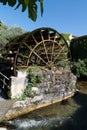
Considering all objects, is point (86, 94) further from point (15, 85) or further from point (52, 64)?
point (15, 85)

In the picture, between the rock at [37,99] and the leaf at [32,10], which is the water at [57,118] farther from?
the leaf at [32,10]

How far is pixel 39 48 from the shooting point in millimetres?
17922

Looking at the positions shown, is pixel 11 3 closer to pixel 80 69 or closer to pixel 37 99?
pixel 37 99

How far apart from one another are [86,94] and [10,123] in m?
9.10

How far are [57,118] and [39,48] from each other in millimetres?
6316

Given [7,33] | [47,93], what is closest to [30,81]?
[47,93]

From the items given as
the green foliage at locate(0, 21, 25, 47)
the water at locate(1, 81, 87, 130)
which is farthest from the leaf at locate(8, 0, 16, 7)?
the green foliage at locate(0, 21, 25, 47)

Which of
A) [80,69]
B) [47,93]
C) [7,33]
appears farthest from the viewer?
[7,33]

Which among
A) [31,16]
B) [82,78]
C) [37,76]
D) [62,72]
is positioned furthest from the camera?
[82,78]

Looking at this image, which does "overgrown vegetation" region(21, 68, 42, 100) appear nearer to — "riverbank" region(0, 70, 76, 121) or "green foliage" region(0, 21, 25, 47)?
"riverbank" region(0, 70, 76, 121)

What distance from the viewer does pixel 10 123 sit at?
11.9m

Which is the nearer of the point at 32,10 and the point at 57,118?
the point at 32,10

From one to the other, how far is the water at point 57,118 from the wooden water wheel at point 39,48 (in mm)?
3376

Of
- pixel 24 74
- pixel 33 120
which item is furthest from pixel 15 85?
pixel 33 120
